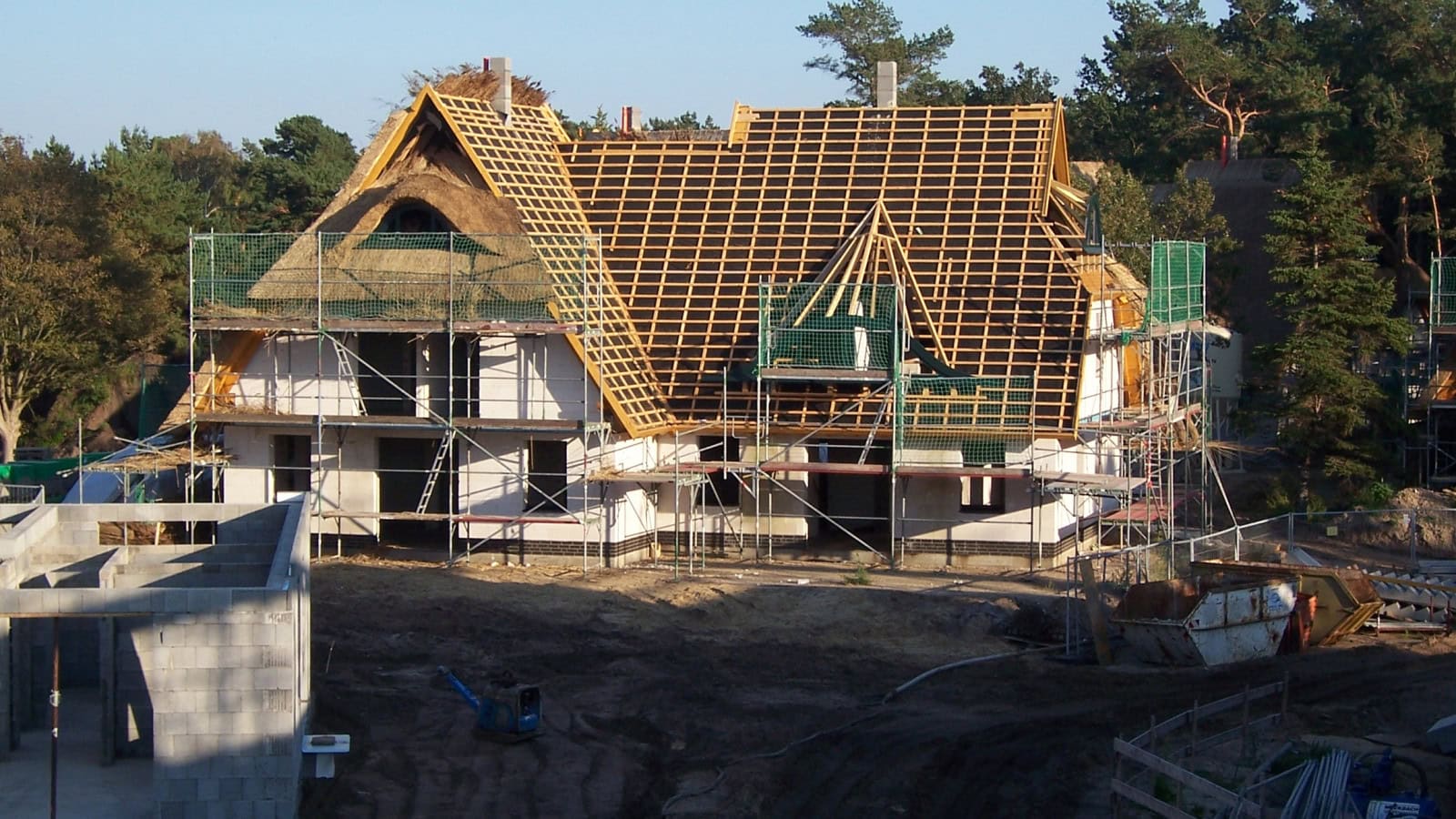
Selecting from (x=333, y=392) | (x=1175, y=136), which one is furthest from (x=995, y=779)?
(x=1175, y=136)

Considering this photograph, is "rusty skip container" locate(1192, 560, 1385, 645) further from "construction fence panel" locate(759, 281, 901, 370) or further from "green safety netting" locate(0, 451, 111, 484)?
"green safety netting" locate(0, 451, 111, 484)

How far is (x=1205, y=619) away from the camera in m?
23.6

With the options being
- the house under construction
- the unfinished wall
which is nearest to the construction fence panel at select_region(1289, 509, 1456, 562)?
the house under construction

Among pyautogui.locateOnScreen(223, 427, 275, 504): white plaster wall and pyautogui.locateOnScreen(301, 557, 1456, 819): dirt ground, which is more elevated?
pyautogui.locateOnScreen(223, 427, 275, 504): white plaster wall

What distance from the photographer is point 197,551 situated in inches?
814

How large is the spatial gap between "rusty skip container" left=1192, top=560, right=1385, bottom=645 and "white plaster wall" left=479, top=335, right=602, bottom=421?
36.3ft

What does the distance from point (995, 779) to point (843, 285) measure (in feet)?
43.4

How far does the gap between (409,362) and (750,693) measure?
38.2ft

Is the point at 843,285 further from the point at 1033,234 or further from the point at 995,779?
the point at 995,779

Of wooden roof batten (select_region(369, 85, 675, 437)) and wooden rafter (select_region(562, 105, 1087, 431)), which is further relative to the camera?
wooden rafter (select_region(562, 105, 1087, 431))

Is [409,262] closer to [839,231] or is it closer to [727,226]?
[727,226]

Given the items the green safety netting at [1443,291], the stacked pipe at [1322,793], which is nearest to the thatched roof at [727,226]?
the green safety netting at [1443,291]

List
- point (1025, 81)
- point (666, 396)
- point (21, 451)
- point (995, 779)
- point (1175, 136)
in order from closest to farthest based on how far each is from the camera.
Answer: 1. point (995, 779)
2. point (666, 396)
3. point (21, 451)
4. point (1175, 136)
5. point (1025, 81)

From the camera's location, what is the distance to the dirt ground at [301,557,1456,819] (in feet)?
61.2
